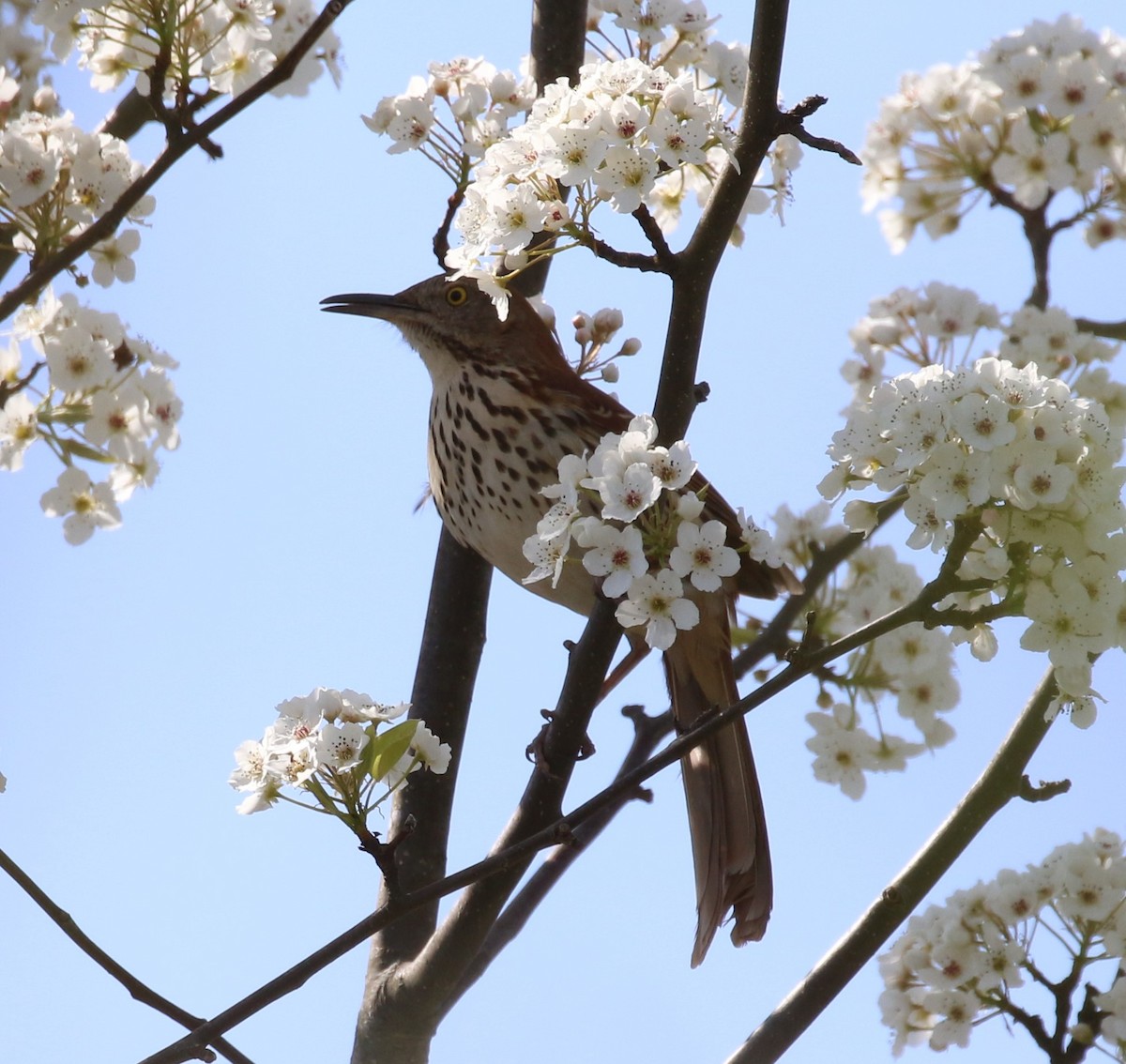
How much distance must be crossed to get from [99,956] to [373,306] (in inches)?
112

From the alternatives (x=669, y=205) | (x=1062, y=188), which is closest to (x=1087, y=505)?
(x=669, y=205)

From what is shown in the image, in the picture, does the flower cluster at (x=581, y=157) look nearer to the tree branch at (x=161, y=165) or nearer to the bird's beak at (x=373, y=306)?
the tree branch at (x=161, y=165)

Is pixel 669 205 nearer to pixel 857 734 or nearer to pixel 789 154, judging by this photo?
pixel 789 154

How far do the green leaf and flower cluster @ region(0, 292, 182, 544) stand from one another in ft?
3.34

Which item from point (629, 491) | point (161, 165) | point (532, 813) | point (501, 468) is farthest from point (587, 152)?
point (501, 468)

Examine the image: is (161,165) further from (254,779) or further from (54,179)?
(254,779)

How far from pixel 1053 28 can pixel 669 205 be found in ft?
5.46

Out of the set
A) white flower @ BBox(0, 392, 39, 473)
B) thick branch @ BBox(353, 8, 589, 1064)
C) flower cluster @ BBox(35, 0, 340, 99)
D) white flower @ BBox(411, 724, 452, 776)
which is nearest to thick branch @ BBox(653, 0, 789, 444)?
white flower @ BBox(411, 724, 452, 776)

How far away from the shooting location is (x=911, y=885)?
3.16 metres

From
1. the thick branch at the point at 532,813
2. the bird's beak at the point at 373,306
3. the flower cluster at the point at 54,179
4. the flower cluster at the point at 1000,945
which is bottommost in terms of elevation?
the flower cluster at the point at 1000,945

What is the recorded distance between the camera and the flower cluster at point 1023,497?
201cm

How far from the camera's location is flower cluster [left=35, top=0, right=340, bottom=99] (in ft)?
8.64

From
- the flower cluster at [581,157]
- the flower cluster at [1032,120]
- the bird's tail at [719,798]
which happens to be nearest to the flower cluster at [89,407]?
the flower cluster at [581,157]

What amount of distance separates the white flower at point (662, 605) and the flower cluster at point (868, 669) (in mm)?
1193
